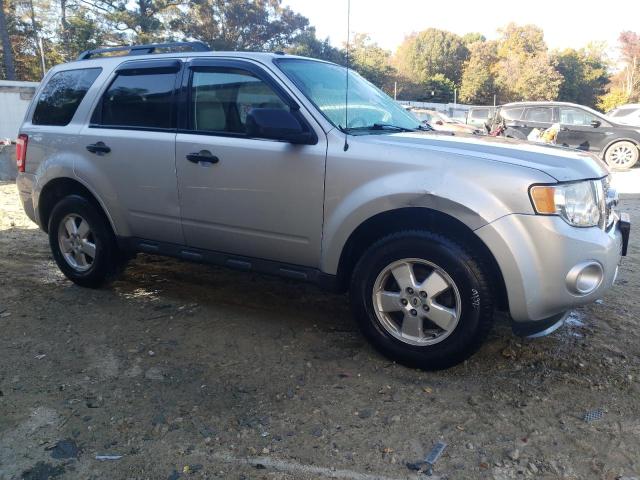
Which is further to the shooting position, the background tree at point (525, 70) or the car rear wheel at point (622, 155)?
the background tree at point (525, 70)

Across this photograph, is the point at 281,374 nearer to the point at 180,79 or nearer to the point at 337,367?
the point at 337,367

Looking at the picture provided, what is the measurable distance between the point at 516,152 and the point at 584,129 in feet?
41.4

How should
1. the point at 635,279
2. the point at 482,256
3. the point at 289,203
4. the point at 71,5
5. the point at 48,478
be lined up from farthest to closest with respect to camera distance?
the point at 71,5, the point at 635,279, the point at 289,203, the point at 482,256, the point at 48,478

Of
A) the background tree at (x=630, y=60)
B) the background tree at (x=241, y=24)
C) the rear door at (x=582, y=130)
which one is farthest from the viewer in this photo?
the background tree at (x=630, y=60)

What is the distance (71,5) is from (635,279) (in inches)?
1502

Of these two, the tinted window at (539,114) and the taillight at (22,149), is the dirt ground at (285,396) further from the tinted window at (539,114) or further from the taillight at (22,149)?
the tinted window at (539,114)

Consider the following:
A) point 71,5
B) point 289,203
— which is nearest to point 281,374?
point 289,203

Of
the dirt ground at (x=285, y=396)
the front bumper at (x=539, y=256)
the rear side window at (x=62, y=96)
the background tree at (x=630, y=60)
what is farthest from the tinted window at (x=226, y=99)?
the background tree at (x=630, y=60)

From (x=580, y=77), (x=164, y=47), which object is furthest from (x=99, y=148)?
(x=580, y=77)

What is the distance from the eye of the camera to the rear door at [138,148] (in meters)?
3.87

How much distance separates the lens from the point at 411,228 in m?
3.13

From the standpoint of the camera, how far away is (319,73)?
12.6ft

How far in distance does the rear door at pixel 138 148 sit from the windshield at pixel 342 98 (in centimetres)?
94

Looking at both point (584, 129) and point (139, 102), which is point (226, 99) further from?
point (584, 129)
